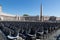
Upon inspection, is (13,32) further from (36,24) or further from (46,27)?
(46,27)

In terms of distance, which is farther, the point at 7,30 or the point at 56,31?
the point at 56,31

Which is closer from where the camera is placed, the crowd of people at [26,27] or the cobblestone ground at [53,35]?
the cobblestone ground at [53,35]

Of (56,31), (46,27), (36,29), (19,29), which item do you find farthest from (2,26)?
(56,31)

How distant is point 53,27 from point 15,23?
2.67 meters

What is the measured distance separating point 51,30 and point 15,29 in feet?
7.71

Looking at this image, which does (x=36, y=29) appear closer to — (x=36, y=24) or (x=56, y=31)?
(x=36, y=24)

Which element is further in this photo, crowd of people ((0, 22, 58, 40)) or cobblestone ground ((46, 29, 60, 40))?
crowd of people ((0, 22, 58, 40))

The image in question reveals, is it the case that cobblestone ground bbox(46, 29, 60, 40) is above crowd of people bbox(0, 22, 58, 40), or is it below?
below

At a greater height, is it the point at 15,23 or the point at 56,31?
the point at 15,23

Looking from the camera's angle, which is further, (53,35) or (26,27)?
(26,27)

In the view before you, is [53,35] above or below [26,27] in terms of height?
below

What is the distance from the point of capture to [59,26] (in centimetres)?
842

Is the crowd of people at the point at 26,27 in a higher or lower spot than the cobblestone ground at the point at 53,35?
higher

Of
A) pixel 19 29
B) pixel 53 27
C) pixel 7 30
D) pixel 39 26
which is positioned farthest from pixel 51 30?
pixel 7 30
